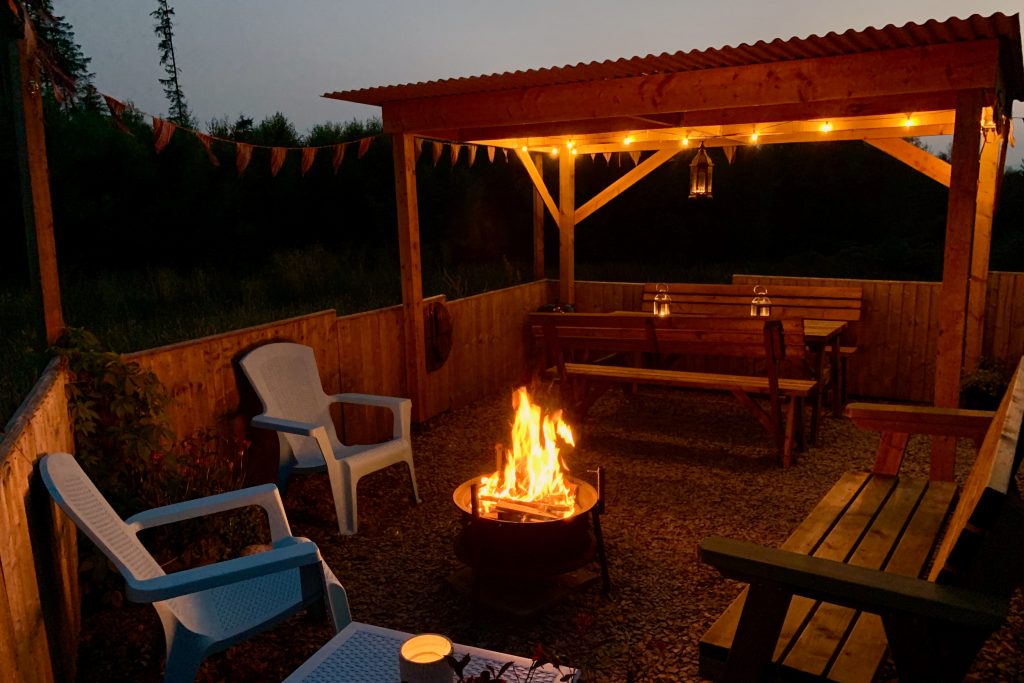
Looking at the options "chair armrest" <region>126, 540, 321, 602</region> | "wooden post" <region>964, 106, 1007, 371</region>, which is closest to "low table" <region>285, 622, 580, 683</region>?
"chair armrest" <region>126, 540, 321, 602</region>

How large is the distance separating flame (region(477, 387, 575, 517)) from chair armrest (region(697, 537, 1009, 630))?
5.51 ft

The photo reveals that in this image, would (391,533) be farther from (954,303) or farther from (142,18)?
(142,18)

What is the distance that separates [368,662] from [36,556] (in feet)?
3.76

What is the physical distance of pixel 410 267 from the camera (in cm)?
650

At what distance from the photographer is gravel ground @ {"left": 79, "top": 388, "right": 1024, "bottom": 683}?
3.19m

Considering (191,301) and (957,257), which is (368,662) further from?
(191,301)

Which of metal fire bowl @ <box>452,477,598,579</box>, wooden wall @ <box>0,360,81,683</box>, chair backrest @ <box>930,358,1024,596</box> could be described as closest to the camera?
chair backrest @ <box>930,358,1024,596</box>

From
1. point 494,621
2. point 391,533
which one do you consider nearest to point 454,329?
point 391,533

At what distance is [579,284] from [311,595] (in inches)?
255

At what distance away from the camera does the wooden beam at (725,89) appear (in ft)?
14.7

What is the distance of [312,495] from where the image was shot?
5078mm

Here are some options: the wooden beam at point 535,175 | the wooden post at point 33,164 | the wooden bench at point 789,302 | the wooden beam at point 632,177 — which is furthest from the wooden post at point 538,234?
the wooden post at point 33,164

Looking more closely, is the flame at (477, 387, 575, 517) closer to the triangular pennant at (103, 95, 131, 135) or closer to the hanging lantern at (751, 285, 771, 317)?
the triangular pennant at (103, 95, 131, 135)

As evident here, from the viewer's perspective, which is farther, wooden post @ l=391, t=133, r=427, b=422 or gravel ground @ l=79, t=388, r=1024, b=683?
wooden post @ l=391, t=133, r=427, b=422
